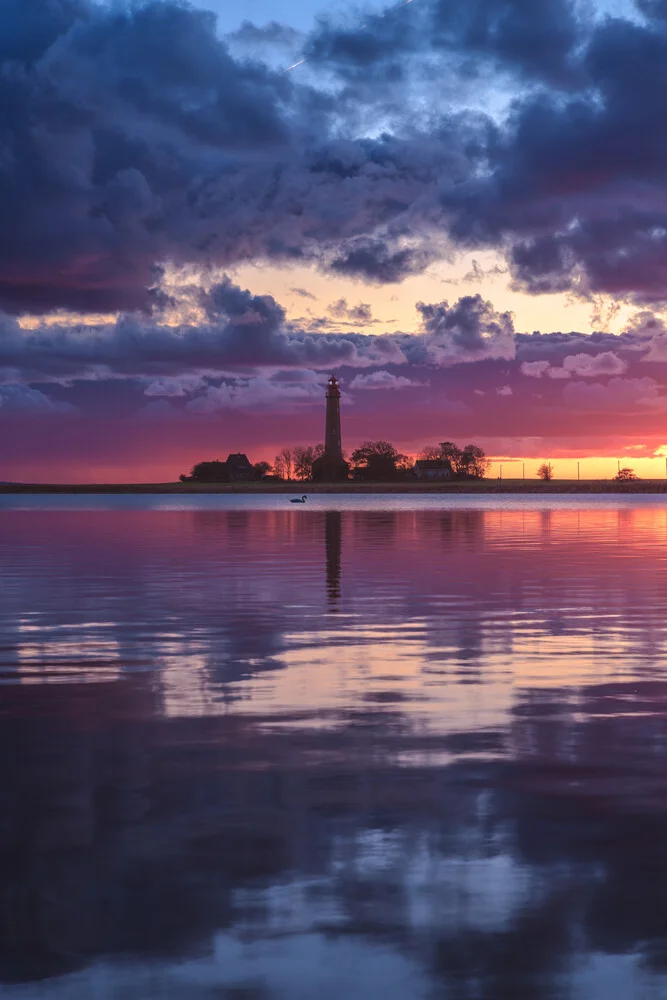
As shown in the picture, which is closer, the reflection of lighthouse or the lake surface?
the lake surface

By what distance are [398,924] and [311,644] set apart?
13.4 m

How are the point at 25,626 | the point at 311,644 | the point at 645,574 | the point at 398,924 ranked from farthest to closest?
the point at 645,574
the point at 25,626
the point at 311,644
the point at 398,924

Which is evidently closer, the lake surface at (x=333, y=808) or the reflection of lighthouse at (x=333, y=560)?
the lake surface at (x=333, y=808)

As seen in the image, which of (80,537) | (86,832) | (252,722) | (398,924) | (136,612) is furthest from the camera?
(80,537)

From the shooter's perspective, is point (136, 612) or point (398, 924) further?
point (136, 612)

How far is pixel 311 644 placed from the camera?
2047 cm

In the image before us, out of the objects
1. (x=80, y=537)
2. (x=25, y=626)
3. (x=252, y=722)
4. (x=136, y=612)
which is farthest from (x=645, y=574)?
(x=80, y=537)

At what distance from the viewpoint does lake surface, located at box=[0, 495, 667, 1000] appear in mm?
6590

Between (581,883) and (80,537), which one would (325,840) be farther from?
(80,537)

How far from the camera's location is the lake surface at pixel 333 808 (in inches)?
259

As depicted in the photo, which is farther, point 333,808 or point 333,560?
point 333,560

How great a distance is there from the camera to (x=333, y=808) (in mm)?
9688

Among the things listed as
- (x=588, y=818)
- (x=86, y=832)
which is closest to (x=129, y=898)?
(x=86, y=832)

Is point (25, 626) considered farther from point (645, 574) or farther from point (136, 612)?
point (645, 574)
